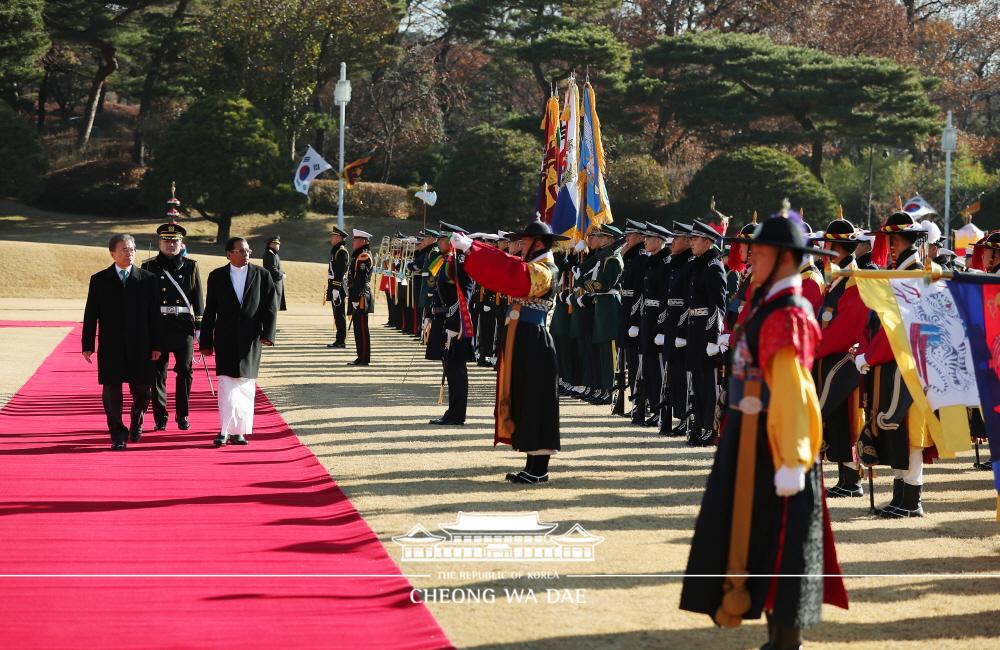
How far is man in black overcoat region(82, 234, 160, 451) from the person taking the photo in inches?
385

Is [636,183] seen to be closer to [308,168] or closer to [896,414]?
[308,168]

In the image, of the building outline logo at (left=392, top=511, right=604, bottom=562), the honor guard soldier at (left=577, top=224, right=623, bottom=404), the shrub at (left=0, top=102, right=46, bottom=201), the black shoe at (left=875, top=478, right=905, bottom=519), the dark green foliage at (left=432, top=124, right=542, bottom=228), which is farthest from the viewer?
the shrub at (left=0, top=102, right=46, bottom=201)

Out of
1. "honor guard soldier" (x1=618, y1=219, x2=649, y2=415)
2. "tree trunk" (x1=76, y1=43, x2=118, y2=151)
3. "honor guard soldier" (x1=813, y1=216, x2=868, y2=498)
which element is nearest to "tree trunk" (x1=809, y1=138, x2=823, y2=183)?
"tree trunk" (x1=76, y1=43, x2=118, y2=151)

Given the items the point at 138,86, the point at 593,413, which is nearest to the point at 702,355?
the point at 593,413

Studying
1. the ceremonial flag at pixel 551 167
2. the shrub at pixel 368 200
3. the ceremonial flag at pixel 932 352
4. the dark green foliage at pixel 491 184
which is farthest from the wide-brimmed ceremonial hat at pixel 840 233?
the shrub at pixel 368 200

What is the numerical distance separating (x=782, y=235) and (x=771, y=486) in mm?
989

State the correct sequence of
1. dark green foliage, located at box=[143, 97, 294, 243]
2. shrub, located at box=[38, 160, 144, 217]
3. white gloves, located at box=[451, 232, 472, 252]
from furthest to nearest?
shrub, located at box=[38, 160, 144, 217] → dark green foliage, located at box=[143, 97, 294, 243] → white gloves, located at box=[451, 232, 472, 252]

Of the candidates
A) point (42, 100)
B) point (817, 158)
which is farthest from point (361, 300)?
point (42, 100)

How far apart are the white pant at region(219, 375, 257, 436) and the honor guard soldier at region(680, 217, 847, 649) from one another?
5892 millimetres

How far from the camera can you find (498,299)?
52.9 ft

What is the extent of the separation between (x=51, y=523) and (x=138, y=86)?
4095 cm

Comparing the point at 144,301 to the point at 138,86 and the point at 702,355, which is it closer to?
the point at 702,355

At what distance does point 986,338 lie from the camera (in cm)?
615

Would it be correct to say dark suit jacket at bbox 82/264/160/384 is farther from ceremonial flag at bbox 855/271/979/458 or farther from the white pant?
ceremonial flag at bbox 855/271/979/458
